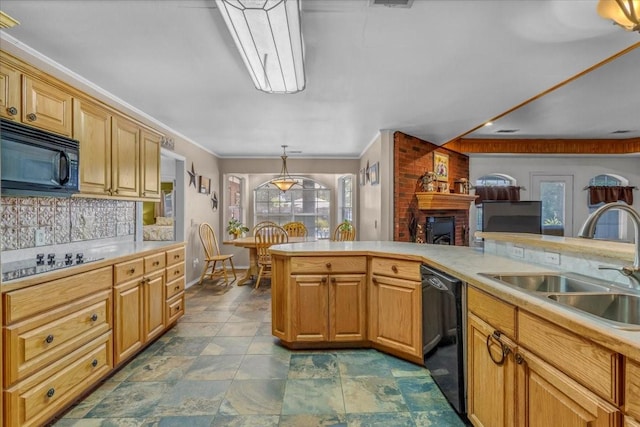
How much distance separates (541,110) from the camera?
3.73 meters

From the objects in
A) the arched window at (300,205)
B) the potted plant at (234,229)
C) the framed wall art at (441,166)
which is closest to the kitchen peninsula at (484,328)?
the framed wall art at (441,166)

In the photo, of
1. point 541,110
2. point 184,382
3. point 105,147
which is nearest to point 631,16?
point 541,110

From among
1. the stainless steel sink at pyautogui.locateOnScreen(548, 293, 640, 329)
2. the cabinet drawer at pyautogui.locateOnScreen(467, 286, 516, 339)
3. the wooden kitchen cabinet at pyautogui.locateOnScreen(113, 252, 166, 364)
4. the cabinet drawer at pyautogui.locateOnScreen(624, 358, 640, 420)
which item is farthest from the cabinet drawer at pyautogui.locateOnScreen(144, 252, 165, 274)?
the cabinet drawer at pyautogui.locateOnScreen(624, 358, 640, 420)

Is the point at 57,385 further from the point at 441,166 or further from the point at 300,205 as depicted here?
the point at 300,205

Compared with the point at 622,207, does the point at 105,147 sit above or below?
above

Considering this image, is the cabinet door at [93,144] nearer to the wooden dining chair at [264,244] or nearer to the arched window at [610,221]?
the wooden dining chair at [264,244]

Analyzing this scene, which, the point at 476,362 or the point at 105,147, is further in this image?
the point at 105,147

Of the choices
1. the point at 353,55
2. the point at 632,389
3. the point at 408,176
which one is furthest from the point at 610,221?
the point at 632,389

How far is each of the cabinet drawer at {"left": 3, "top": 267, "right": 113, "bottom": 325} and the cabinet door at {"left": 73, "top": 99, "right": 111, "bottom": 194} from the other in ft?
2.35

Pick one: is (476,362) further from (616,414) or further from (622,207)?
(622,207)

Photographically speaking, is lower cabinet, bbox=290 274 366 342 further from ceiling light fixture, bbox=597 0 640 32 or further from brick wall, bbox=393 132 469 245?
ceiling light fixture, bbox=597 0 640 32

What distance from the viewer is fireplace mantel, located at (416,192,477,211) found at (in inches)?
174

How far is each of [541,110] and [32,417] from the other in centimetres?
502

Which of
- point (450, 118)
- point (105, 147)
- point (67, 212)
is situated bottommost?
point (67, 212)
